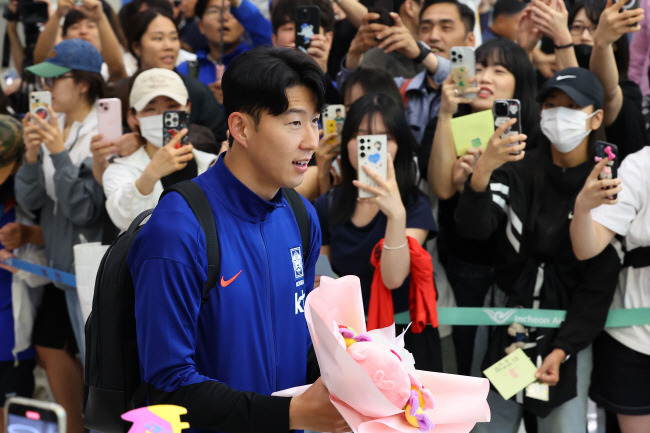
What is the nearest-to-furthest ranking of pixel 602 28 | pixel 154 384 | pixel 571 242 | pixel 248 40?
1. pixel 154 384
2. pixel 571 242
3. pixel 602 28
4. pixel 248 40

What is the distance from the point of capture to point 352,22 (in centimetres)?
532

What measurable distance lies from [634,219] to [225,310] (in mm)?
2360

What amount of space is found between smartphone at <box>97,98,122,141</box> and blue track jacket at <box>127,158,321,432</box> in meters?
2.16

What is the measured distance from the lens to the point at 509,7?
588 centimetres

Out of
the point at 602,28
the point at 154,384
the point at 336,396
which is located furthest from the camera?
the point at 602,28

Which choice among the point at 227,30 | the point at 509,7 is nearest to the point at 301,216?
the point at 227,30

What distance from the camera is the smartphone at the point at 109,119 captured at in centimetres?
422

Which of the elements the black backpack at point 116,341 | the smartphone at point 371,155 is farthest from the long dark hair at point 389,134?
the black backpack at point 116,341

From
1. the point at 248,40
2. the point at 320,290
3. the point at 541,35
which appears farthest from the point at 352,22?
the point at 320,290

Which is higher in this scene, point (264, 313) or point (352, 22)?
point (352, 22)

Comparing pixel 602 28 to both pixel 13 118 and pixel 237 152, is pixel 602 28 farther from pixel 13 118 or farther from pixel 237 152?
pixel 13 118

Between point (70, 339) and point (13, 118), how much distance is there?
131 cm

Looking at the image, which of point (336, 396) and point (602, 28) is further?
point (602, 28)

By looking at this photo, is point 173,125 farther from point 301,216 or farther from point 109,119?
point 301,216
